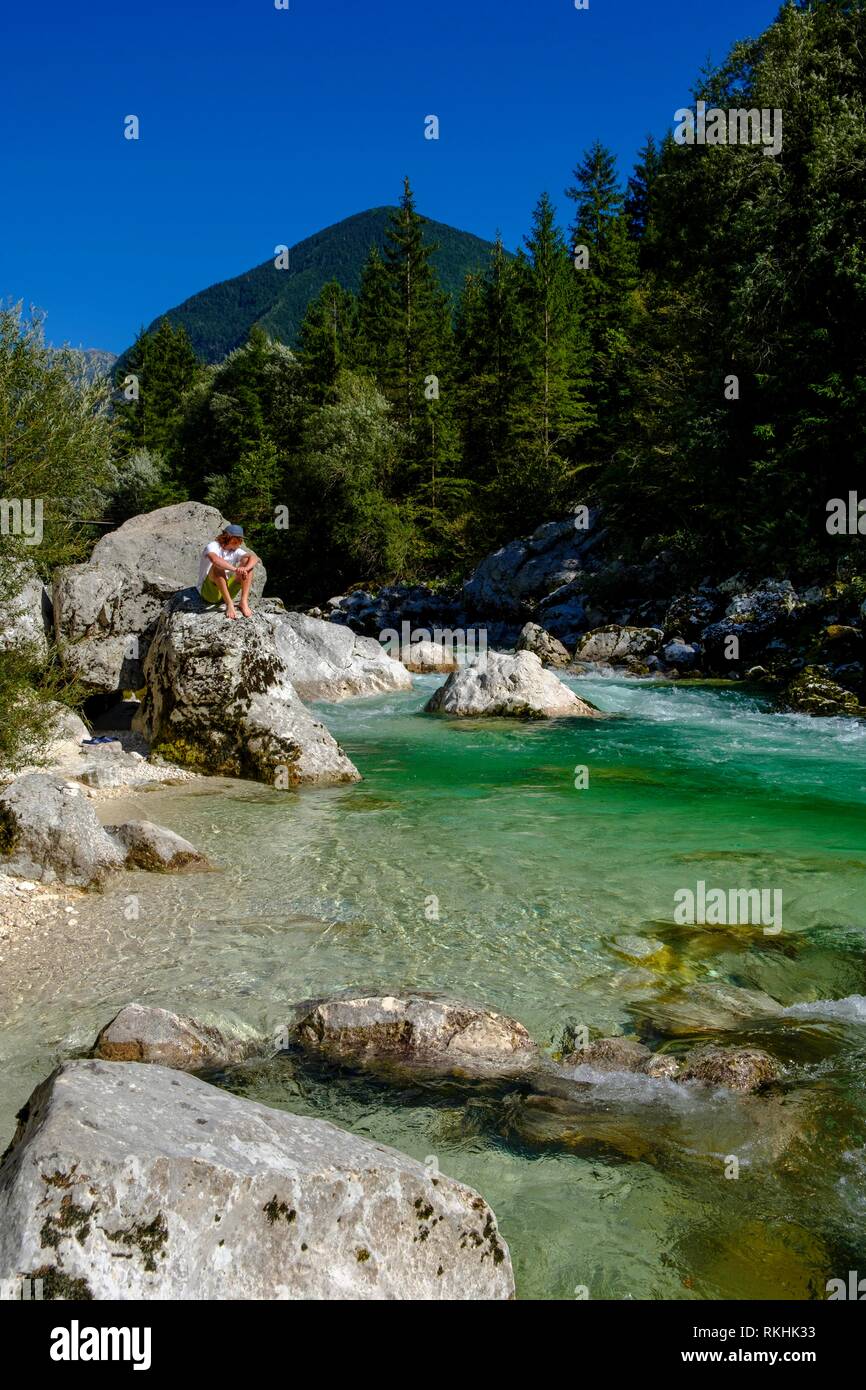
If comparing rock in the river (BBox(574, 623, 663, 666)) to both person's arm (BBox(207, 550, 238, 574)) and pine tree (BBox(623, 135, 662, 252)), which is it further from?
pine tree (BBox(623, 135, 662, 252))

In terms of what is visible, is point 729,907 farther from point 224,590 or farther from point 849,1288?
point 224,590

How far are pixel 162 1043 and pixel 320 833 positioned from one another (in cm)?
472

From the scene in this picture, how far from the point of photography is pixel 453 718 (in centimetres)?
1761

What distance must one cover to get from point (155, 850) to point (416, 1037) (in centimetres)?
372

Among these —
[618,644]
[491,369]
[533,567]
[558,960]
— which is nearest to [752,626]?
[618,644]

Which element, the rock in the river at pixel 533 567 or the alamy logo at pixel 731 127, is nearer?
the alamy logo at pixel 731 127

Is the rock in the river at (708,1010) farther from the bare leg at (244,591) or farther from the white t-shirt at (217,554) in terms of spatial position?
the white t-shirt at (217,554)

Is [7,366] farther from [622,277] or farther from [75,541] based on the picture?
[622,277]

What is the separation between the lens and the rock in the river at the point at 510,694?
17.6 m

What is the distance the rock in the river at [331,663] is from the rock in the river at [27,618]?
16.6ft

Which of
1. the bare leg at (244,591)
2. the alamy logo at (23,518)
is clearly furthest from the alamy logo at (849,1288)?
the bare leg at (244,591)

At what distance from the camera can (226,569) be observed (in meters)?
13.4

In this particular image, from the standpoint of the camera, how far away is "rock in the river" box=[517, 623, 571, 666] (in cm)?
2552

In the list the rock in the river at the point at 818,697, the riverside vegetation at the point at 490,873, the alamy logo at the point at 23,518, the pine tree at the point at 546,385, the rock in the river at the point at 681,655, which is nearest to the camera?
the riverside vegetation at the point at 490,873
